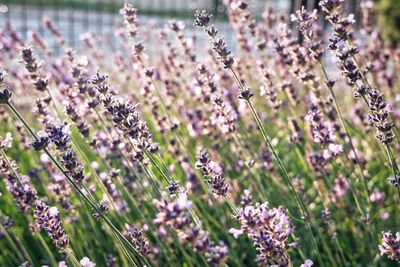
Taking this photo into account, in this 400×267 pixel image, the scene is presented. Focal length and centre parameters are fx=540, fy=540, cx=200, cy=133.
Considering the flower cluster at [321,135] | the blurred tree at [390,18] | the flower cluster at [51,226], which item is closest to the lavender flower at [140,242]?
the flower cluster at [51,226]

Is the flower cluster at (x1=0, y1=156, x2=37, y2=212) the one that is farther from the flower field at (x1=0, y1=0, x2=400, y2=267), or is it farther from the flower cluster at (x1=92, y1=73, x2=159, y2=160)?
the flower cluster at (x1=92, y1=73, x2=159, y2=160)

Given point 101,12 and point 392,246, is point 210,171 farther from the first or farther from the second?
point 101,12

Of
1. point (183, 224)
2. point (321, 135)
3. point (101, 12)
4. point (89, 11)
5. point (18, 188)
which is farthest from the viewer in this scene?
point (89, 11)

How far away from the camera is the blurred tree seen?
976 centimetres

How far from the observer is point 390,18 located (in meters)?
9.98

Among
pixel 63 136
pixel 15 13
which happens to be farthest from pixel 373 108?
pixel 15 13

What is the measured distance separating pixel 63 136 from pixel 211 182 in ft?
1.72

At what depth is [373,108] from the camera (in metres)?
1.87

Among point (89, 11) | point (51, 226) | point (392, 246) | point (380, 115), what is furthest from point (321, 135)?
point (89, 11)

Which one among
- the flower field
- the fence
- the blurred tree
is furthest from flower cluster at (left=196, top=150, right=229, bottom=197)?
the fence

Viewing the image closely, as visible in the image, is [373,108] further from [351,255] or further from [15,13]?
[15,13]

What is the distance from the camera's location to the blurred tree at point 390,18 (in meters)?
9.76

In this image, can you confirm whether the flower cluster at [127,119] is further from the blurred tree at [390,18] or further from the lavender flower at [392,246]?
the blurred tree at [390,18]

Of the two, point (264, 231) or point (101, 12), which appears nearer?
point (264, 231)
